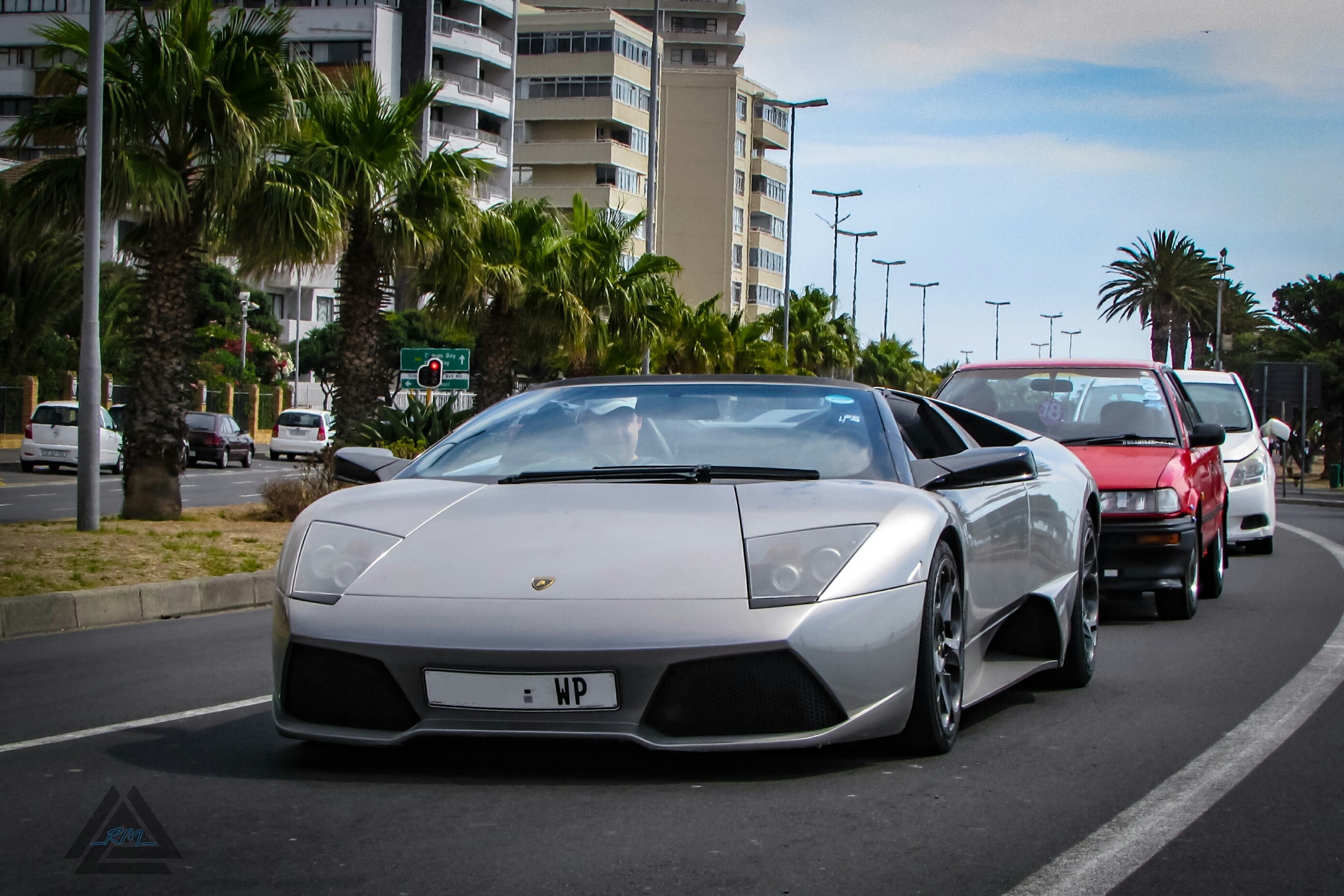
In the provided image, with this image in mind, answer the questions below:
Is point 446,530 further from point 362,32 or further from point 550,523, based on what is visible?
point 362,32

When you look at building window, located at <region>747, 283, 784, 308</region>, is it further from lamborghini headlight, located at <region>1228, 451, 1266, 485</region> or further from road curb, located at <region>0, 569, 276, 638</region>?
road curb, located at <region>0, 569, 276, 638</region>

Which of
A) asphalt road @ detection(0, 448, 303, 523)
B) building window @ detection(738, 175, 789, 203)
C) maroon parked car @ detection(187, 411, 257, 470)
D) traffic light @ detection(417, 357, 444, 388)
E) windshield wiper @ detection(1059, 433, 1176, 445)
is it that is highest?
building window @ detection(738, 175, 789, 203)

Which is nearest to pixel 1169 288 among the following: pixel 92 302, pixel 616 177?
pixel 616 177

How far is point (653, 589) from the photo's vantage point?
4.43m

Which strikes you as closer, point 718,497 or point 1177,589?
point 718,497

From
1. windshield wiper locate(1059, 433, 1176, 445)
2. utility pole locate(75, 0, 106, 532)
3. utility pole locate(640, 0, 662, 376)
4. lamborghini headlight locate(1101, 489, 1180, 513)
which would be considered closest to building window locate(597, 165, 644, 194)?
utility pole locate(640, 0, 662, 376)

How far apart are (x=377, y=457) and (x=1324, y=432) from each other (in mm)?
61789

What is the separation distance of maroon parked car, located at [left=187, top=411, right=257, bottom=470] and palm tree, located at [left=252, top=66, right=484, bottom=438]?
19546mm

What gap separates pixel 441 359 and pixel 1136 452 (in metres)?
25.4

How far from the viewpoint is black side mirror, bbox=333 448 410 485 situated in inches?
220

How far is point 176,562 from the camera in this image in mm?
12094

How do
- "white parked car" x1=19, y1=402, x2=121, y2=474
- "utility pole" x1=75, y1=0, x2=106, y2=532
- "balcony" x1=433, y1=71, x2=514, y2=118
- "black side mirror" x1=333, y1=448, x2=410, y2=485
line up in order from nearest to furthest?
"black side mirror" x1=333, y1=448, x2=410, y2=485
"utility pole" x1=75, y1=0, x2=106, y2=532
"white parked car" x1=19, y1=402, x2=121, y2=474
"balcony" x1=433, y1=71, x2=514, y2=118

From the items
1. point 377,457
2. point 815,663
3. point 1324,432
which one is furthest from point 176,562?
point 1324,432

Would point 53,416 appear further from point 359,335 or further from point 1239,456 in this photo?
point 1239,456
